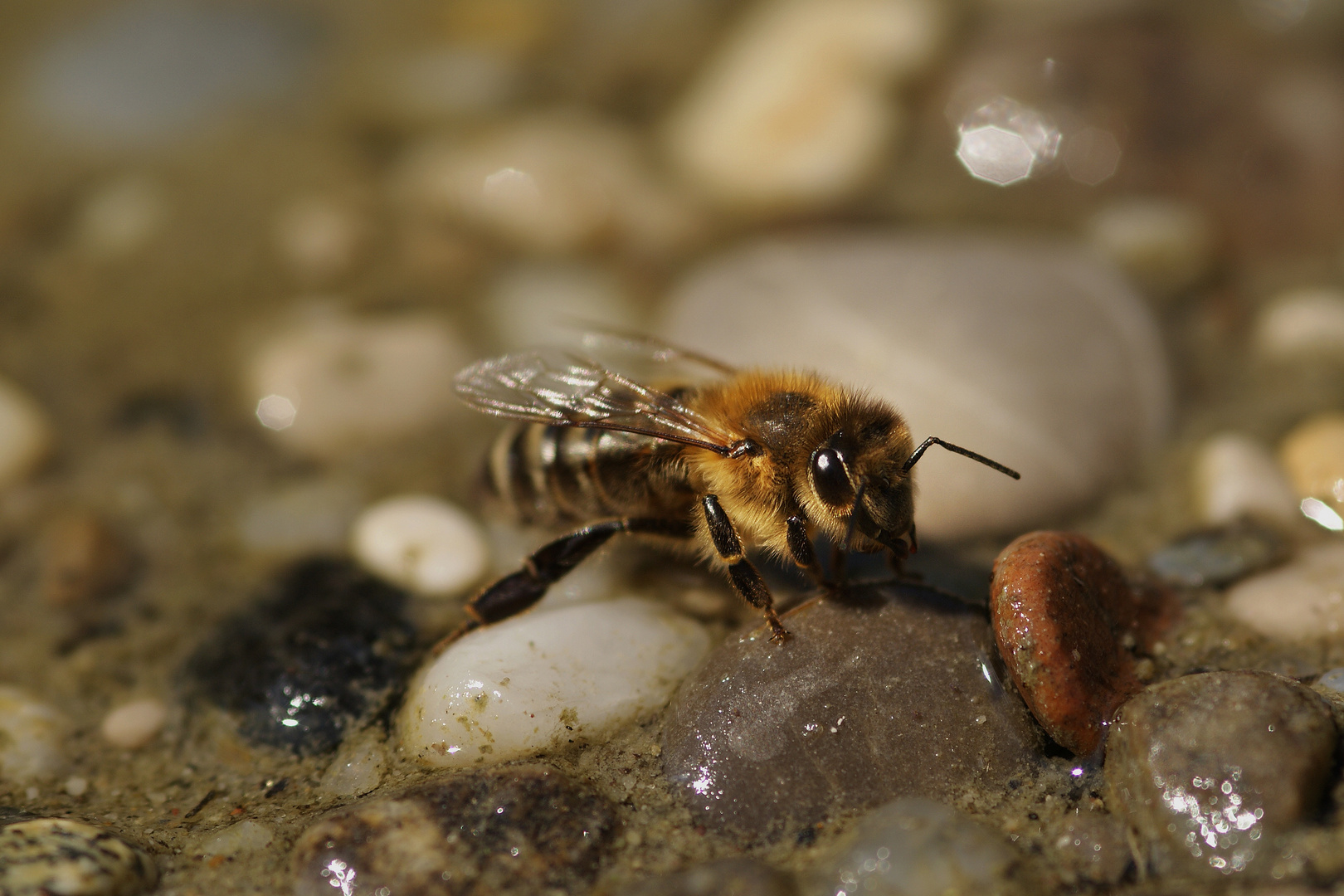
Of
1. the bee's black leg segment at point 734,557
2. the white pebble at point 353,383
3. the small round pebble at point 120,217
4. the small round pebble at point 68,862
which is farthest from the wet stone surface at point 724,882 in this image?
the small round pebble at point 120,217

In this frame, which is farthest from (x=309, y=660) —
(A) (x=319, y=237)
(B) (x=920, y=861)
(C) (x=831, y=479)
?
(A) (x=319, y=237)

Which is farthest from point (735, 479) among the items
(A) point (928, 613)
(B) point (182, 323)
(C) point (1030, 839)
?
(B) point (182, 323)

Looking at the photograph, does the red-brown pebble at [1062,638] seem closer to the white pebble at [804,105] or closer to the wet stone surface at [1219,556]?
the wet stone surface at [1219,556]

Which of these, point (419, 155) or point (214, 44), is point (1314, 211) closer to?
point (419, 155)

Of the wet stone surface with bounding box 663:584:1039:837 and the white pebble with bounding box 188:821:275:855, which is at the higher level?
the wet stone surface with bounding box 663:584:1039:837

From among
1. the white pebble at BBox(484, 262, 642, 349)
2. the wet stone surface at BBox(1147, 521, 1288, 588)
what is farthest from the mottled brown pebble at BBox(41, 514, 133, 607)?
the wet stone surface at BBox(1147, 521, 1288, 588)

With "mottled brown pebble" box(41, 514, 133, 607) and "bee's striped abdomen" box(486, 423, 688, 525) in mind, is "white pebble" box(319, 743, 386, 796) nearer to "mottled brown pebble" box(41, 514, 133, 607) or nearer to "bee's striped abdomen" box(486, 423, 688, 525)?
"bee's striped abdomen" box(486, 423, 688, 525)
